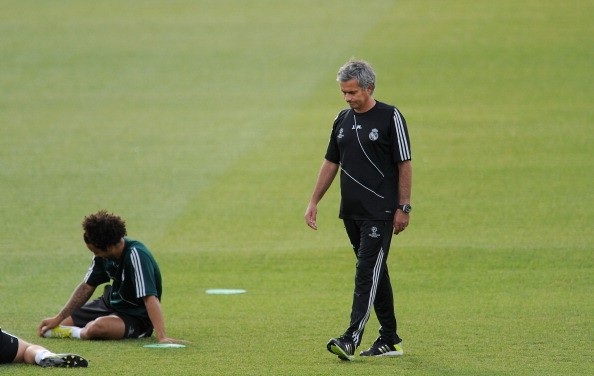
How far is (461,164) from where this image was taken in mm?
21438

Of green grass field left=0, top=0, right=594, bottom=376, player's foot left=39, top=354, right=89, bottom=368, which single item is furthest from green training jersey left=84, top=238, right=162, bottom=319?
player's foot left=39, top=354, right=89, bottom=368

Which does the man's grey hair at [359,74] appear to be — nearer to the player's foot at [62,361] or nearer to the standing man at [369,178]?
the standing man at [369,178]

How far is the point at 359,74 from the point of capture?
905 centimetres

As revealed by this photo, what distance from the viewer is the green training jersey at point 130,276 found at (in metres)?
9.91

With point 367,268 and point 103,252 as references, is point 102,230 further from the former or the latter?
point 367,268

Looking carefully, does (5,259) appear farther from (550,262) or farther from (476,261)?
(550,262)

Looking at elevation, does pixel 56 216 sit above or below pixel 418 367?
above

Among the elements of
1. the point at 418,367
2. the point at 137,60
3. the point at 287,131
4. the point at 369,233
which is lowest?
the point at 418,367

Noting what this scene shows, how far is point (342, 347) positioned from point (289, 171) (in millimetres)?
12588

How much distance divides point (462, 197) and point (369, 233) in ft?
32.8

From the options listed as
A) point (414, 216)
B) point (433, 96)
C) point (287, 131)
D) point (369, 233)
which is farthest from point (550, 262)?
point (433, 96)

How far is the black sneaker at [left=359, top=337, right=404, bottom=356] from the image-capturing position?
946cm

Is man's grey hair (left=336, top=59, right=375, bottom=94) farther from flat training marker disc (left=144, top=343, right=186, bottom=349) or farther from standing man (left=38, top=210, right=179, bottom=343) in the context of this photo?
flat training marker disc (left=144, top=343, right=186, bottom=349)

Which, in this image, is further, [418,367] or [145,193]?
[145,193]
